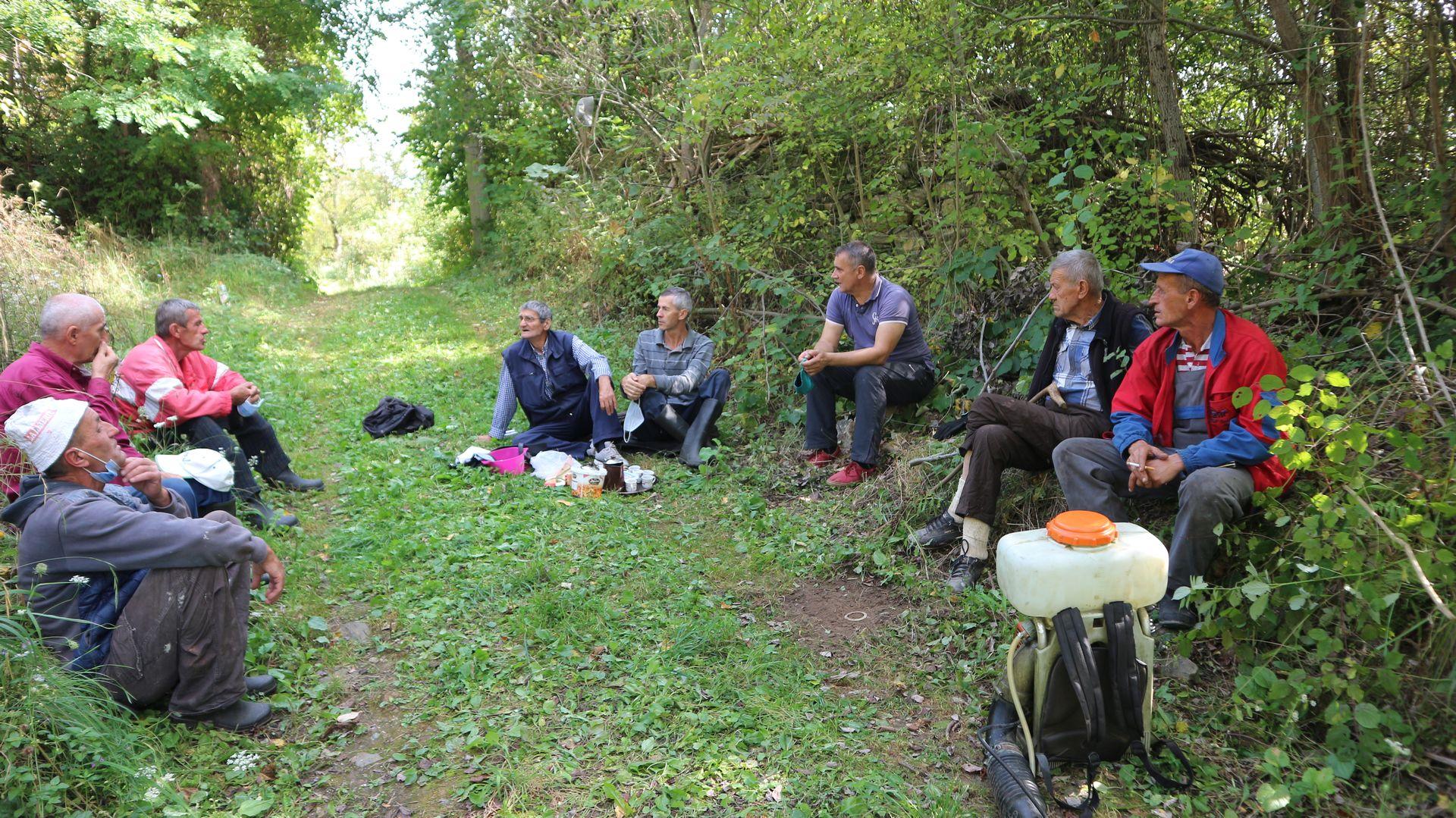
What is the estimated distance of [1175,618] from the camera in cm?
332

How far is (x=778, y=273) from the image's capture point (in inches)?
285

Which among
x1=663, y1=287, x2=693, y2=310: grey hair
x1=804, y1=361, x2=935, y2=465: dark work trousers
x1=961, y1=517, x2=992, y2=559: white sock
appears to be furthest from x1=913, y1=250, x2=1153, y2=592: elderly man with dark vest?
x1=663, y1=287, x2=693, y2=310: grey hair

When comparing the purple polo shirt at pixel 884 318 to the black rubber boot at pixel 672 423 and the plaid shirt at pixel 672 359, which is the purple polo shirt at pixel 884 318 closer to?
the plaid shirt at pixel 672 359

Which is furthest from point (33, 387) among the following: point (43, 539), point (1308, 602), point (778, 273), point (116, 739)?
point (1308, 602)

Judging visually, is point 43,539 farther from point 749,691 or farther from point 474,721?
point 749,691

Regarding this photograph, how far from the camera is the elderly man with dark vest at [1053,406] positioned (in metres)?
4.08

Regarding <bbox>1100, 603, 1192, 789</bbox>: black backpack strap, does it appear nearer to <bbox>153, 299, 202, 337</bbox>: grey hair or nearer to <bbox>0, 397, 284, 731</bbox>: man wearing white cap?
<bbox>0, 397, 284, 731</bbox>: man wearing white cap

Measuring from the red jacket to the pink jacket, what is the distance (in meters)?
4.84

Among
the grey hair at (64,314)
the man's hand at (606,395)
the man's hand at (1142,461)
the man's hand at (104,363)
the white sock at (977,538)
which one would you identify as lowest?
the white sock at (977,538)

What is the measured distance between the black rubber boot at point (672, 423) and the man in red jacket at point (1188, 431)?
120 inches

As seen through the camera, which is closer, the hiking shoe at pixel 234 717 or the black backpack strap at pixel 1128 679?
the black backpack strap at pixel 1128 679

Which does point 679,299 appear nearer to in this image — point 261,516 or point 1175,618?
point 261,516

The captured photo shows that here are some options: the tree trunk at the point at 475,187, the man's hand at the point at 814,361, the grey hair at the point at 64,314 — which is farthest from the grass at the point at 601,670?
the tree trunk at the point at 475,187

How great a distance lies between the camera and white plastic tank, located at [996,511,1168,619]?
265cm
